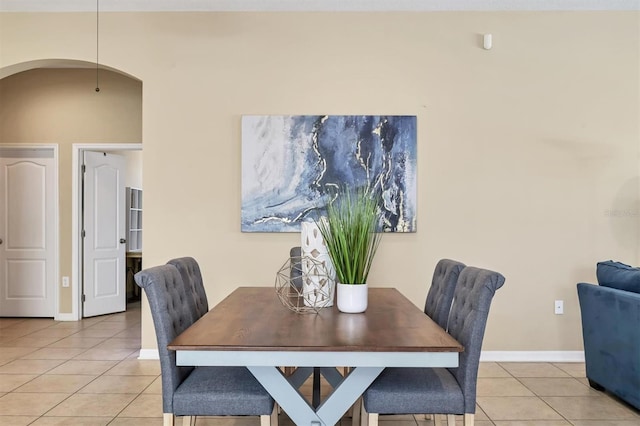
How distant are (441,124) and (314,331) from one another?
2.56m

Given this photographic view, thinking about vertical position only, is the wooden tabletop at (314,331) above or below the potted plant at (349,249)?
below

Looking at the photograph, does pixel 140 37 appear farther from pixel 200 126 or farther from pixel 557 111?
pixel 557 111

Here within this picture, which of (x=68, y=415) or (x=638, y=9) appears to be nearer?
(x=68, y=415)

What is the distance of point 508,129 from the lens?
3715 mm

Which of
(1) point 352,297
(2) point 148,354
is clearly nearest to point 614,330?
(1) point 352,297

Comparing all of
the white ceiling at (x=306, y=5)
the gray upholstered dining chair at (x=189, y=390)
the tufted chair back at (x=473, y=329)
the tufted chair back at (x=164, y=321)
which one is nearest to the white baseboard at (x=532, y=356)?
the tufted chair back at (x=473, y=329)

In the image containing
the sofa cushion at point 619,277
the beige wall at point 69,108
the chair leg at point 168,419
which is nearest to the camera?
the chair leg at point 168,419

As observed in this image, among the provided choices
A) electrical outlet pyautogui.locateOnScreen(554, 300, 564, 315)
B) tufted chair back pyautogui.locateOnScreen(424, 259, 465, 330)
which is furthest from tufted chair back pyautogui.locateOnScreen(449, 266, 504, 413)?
electrical outlet pyautogui.locateOnScreen(554, 300, 564, 315)

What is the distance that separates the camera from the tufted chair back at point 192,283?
7.66 feet

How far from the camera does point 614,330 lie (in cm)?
275

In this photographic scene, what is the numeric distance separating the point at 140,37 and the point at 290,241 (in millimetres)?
2127

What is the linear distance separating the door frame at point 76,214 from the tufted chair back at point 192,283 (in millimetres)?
3100

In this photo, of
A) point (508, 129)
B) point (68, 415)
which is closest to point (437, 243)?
point (508, 129)

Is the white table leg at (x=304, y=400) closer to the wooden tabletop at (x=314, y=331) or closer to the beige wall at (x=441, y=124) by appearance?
the wooden tabletop at (x=314, y=331)
